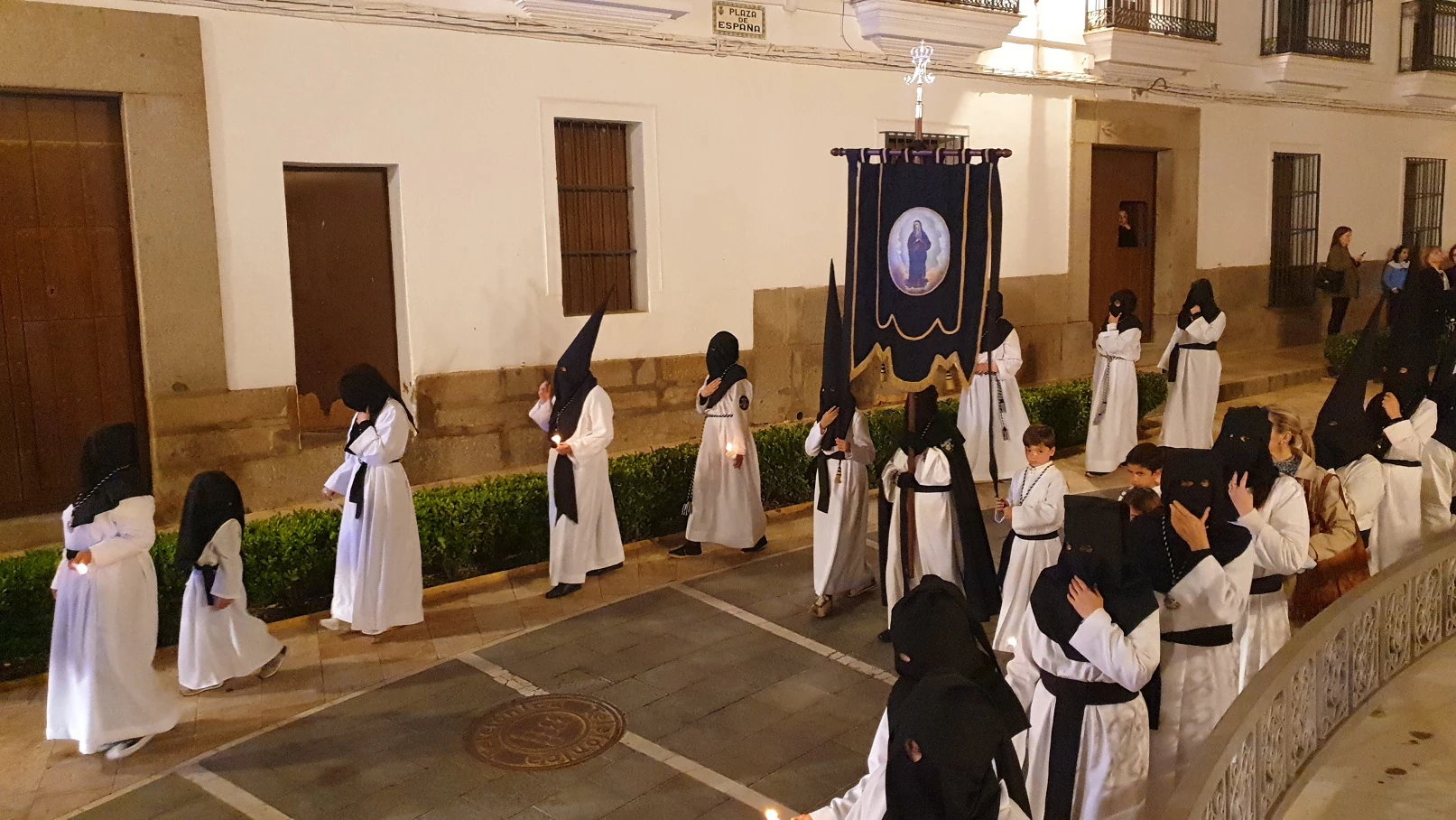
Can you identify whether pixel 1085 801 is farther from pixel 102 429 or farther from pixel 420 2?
pixel 420 2

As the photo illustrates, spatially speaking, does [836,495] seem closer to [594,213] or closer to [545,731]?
[545,731]

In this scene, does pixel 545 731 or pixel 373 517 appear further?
pixel 373 517

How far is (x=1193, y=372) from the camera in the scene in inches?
407

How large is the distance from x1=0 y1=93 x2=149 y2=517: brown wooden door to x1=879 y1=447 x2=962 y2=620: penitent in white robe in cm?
530

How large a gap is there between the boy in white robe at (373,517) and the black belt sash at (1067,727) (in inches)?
157

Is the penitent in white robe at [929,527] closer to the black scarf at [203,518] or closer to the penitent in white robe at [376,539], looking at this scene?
the penitent in white robe at [376,539]

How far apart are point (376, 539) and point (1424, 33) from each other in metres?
17.4

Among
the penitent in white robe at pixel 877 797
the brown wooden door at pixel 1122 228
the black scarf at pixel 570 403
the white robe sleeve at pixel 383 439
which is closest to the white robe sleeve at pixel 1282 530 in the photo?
the penitent in white robe at pixel 877 797

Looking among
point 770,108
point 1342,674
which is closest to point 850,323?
point 1342,674

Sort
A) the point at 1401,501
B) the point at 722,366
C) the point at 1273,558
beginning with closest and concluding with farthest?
the point at 1273,558 → the point at 1401,501 → the point at 722,366

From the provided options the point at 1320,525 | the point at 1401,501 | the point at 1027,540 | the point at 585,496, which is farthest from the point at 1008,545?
the point at 585,496

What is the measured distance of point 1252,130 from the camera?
50.8ft

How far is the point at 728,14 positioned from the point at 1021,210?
4366 millimetres

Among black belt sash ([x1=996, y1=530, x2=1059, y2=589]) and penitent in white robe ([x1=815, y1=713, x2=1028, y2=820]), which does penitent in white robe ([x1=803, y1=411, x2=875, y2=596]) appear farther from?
penitent in white robe ([x1=815, y1=713, x2=1028, y2=820])
